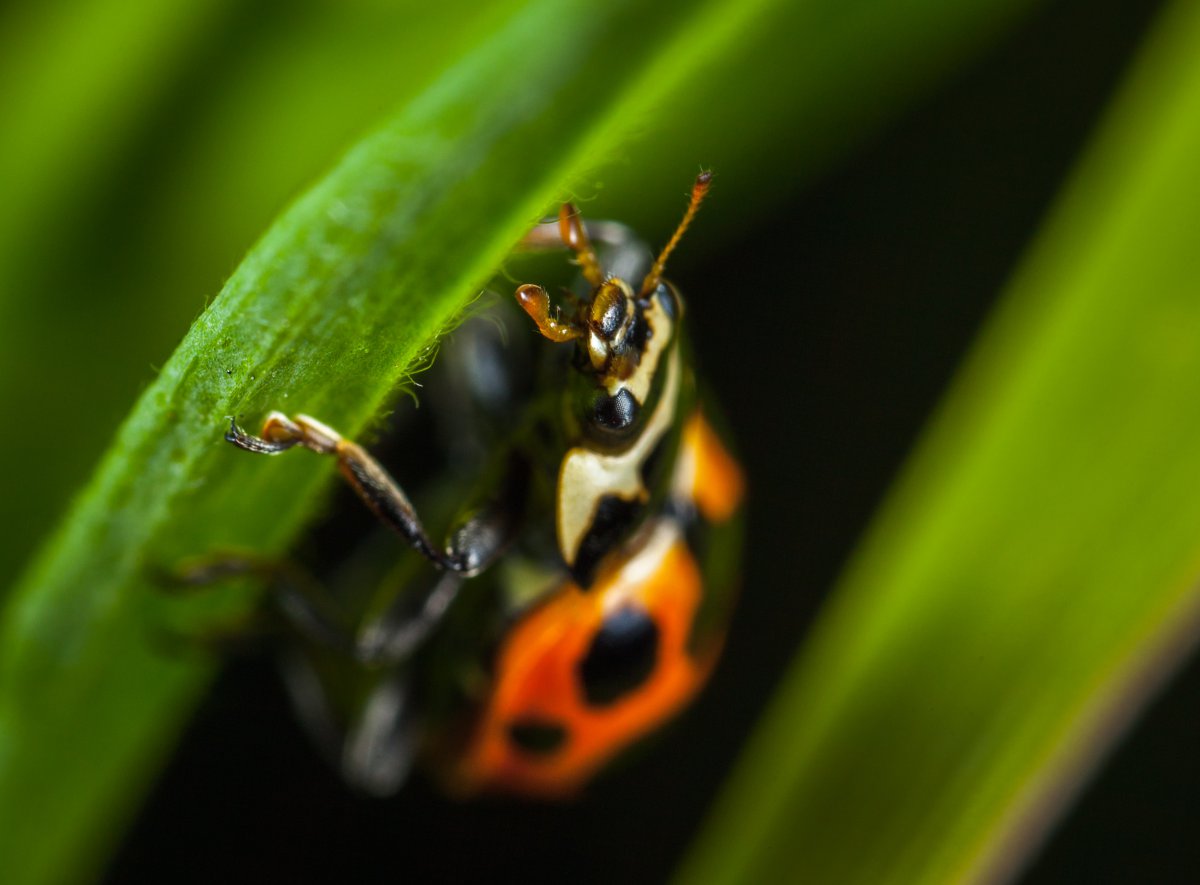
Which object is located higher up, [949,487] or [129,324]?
[949,487]

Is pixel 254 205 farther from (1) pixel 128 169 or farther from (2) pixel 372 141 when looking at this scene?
(2) pixel 372 141

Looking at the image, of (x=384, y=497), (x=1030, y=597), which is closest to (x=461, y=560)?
(x=384, y=497)

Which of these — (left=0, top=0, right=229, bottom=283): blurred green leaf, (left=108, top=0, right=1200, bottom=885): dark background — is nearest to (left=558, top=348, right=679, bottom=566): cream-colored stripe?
(left=108, top=0, right=1200, bottom=885): dark background

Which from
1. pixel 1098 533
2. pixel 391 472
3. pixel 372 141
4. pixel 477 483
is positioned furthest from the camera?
pixel 391 472

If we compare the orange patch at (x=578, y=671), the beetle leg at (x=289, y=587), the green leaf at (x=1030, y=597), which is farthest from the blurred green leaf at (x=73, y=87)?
the green leaf at (x=1030, y=597)

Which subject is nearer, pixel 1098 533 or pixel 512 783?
pixel 1098 533

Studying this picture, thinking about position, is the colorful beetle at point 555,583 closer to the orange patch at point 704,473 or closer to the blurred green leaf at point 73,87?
the orange patch at point 704,473

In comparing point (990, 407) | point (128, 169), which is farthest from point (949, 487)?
point (128, 169)

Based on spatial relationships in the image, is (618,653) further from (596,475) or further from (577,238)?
(577,238)
